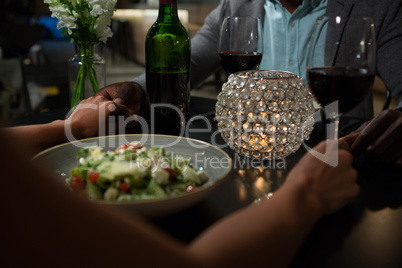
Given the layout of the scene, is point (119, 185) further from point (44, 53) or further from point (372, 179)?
point (44, 53)

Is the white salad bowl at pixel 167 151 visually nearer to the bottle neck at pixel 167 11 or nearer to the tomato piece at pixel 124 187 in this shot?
the tomato piece at pixel 124 187

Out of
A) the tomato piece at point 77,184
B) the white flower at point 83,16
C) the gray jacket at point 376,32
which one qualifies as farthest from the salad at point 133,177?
the gray jacket at point 376,32

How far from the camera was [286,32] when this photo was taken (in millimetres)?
1864

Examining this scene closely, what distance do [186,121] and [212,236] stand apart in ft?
2.24

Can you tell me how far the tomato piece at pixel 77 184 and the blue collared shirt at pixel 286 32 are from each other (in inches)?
54.8

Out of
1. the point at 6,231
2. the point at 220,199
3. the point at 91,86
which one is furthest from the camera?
the point at 91,86

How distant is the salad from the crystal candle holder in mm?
188

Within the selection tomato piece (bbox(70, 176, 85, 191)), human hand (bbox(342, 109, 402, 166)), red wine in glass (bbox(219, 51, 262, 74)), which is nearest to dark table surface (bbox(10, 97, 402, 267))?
human hand (bbox(342, 109, 402, 166))

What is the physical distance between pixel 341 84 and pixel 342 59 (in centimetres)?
5

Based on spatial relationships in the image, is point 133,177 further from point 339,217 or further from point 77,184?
point 339,217

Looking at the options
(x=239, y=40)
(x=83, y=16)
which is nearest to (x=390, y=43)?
(x=239, y=40)

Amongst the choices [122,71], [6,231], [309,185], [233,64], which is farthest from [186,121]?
[122,71]

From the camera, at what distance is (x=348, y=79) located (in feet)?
2.41

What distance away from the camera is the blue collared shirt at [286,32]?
1805 millimetres
